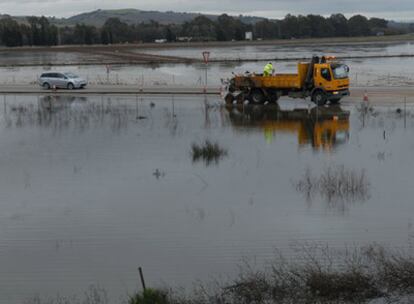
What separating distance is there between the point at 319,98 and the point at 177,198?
66.7 ft

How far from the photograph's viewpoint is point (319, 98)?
38.6m

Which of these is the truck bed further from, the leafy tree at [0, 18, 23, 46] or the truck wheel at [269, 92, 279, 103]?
the leafy tree at [0, 18, 23, 46]

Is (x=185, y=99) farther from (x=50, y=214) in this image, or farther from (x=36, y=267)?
(x=36, y=267)

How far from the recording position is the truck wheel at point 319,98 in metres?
38.5

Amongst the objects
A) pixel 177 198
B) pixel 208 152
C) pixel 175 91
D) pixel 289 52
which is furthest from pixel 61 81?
pixel 289 52

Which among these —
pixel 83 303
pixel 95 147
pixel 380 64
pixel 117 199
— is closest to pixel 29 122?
pixel 95 147

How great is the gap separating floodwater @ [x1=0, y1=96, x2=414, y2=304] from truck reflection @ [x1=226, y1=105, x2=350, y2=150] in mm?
91

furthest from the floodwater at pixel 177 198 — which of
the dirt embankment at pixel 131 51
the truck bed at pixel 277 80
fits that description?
the dirt embankment at pixel 131 51

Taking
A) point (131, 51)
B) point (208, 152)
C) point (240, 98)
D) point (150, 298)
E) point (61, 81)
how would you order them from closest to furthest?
point (150, 298), point (208, 152), point (240, 98), point (61, 81), point (131, 51)

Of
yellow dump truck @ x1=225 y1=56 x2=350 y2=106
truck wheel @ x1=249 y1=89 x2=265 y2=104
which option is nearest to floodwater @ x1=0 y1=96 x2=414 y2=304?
yellow dump truck @ x1=225 y1=56 x2=350 y2=106

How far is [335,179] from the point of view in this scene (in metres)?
21.0

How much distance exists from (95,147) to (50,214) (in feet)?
32.0

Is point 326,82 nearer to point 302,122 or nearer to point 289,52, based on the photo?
point 302,122

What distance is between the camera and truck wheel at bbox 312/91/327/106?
126ft
